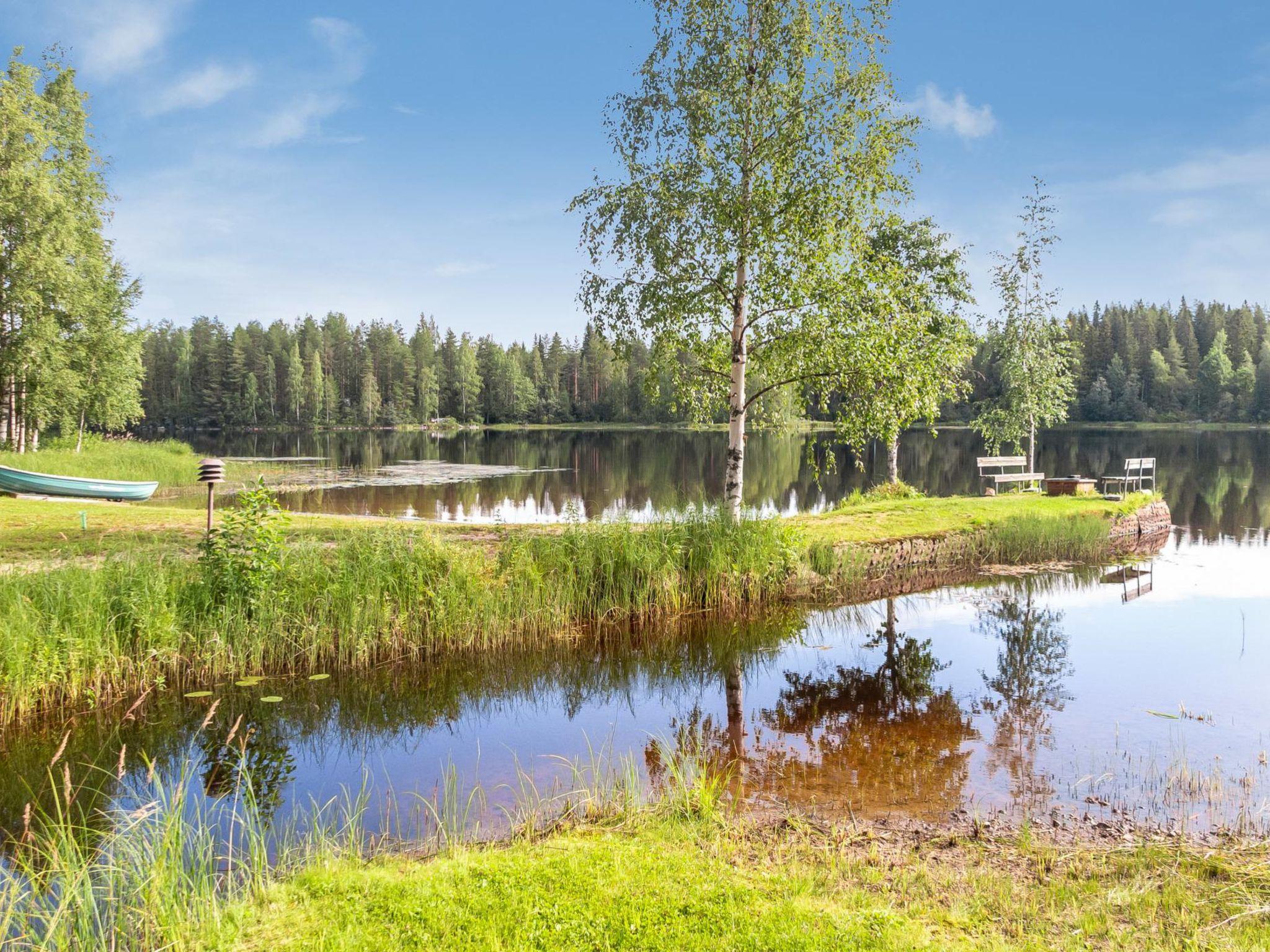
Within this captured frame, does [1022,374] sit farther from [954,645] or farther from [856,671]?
[856,671]

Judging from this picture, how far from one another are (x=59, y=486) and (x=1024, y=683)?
22687 mm

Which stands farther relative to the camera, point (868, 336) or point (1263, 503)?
point (1263, 503)

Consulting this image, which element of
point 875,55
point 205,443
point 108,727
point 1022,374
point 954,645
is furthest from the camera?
point 205,443

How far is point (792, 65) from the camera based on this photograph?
14.5 meters

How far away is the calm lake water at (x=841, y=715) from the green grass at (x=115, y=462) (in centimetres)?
1971

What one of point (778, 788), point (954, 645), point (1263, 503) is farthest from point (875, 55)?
point (1263, 503)

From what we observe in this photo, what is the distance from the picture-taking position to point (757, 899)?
451 cm

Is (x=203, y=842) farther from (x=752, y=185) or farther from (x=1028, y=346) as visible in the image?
(x=1028, y=346)

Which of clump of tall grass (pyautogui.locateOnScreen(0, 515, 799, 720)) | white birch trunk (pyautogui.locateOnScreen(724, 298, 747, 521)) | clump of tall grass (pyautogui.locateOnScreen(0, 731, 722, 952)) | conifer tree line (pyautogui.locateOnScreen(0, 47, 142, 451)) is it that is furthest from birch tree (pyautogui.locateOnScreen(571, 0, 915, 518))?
conifer tree line (pyautogui.locateOnScreen(0, 47, 142, 451))

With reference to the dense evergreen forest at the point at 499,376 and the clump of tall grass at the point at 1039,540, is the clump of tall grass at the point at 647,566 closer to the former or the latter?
the clump of tall grass at the point at 1039,540

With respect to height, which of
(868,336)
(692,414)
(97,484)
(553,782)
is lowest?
(553,782)

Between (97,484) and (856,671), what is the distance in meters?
21.0

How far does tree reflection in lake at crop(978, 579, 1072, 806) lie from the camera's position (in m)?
7.48

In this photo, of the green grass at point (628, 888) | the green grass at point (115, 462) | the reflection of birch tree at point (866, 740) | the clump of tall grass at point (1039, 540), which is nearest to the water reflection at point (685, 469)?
the reflection of birch tree at point (866, 740)
